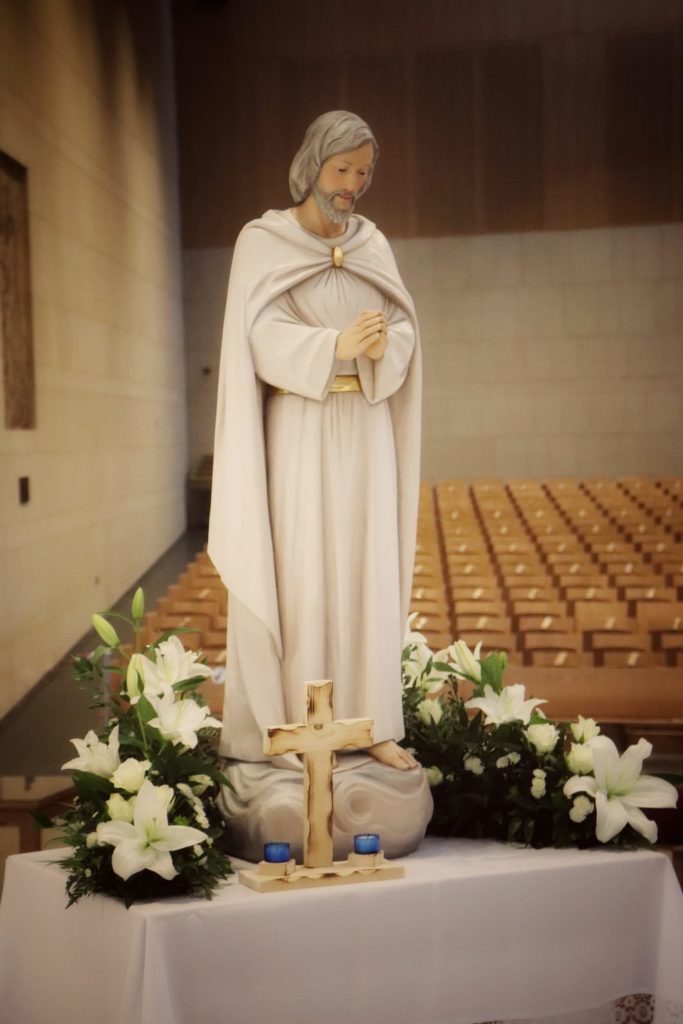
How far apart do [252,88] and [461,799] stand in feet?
45.3

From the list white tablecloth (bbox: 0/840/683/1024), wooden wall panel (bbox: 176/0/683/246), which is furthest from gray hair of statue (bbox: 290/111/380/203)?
wooden wall panel (bbox: 176/0/683/246)

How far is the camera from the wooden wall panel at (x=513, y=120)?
15.4 m

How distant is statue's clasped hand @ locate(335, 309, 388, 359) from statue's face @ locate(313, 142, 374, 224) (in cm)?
29

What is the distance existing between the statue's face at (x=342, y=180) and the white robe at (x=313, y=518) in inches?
3.4

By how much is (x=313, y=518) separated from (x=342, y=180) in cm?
79

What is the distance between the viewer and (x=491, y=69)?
15422mm

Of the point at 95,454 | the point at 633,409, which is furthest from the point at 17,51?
the point at 633,409

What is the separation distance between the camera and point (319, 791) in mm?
2660

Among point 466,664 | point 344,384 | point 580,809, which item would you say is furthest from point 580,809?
point 344,384

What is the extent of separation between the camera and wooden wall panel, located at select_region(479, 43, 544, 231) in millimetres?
15391

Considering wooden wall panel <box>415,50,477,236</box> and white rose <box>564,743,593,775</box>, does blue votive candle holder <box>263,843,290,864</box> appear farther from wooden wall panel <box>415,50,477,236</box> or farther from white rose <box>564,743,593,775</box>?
wooden wall panel <box>415,50,477,236</box>

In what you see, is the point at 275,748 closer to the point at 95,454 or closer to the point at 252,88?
the point at 95,454

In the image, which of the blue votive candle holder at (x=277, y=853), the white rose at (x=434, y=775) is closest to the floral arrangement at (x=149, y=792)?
the blue votive candle holder at (x=277, y=853)

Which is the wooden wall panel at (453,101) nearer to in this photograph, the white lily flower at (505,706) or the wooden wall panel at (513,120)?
the wooden wall panel at (513,120)
